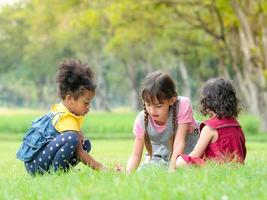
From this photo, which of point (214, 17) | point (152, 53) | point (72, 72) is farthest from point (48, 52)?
point (72, 72)

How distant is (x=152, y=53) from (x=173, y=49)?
1099 cm

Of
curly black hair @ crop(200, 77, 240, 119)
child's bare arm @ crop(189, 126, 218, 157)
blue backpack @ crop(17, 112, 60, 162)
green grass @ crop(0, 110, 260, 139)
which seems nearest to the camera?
child's bare arm @ crop(189, 126, 218, 157)

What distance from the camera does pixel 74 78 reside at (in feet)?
26.9

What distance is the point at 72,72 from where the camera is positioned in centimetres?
822

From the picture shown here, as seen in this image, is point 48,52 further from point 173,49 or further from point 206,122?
point 206,122

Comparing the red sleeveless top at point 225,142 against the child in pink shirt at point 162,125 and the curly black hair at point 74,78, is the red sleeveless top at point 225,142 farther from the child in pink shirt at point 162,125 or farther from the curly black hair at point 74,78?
the curly black hair at point 74,78

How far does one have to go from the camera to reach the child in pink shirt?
7766mm

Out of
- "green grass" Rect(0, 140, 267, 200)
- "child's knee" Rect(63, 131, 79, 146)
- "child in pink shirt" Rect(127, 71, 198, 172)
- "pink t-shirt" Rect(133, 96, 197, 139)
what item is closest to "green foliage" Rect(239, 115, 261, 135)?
"child in pink shirt" Rect(127, 71, 198, 172)

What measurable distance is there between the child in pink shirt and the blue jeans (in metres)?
0.63

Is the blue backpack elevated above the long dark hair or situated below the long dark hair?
below

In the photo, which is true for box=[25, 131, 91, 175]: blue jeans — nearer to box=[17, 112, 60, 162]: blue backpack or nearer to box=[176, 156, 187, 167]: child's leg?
box=[17, 112, 60, 162]: blue backpack

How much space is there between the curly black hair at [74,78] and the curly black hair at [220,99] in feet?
4.06

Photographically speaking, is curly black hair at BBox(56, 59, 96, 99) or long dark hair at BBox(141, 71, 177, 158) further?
curly black hair at BBox(56, 59, 96, 99)

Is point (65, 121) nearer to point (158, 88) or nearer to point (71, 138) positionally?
point (71, 138)
